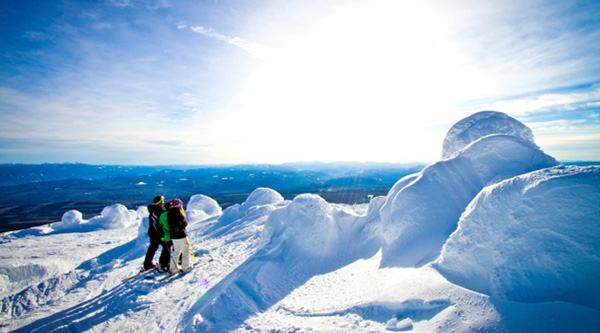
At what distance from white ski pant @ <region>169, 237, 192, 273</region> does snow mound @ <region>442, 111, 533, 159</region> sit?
907cm

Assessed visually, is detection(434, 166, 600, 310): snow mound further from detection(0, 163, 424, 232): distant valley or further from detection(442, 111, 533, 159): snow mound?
detection(0, 163, 424, 232): distant valley

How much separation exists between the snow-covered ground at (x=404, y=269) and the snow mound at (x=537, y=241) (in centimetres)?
2

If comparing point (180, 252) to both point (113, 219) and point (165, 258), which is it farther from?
point (113, 219)

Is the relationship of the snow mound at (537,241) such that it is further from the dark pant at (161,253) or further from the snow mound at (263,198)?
the snow mound at (263,198)

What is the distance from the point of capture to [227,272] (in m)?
6.83

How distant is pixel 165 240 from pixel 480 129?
10.8 metres

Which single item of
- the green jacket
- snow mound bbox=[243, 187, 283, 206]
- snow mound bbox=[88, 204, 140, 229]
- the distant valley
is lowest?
the distant valley

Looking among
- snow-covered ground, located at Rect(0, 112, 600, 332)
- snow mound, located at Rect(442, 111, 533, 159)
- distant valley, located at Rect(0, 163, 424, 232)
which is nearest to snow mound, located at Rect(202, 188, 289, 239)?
snow-covered ground, located at Rect(0, 112, 600, 332)

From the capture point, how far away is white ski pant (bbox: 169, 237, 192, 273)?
6.11 meters

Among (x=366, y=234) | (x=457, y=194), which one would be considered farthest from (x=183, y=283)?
(x=457, y=194)

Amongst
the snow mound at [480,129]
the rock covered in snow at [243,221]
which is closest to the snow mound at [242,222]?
the rock covered in snow at [243,221]

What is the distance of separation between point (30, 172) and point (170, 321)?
714ft

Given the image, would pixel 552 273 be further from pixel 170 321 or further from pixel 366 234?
pixel 170 321

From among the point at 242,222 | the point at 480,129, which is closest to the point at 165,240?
the point at 242,222
